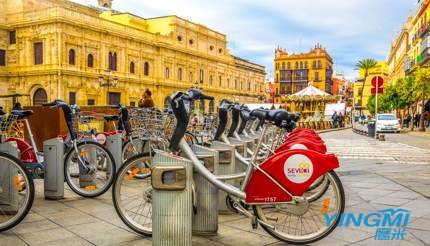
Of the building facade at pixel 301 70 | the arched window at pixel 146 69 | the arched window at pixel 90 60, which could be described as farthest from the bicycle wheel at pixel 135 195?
the building facade at pixel 301 70

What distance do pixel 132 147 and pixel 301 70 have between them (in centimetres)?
10240

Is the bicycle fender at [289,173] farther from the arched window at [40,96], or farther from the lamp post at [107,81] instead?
the arched window at [40,96]

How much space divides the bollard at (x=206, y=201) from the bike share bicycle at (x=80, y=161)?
1.92 metres

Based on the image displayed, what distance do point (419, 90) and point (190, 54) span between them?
37.1 meters

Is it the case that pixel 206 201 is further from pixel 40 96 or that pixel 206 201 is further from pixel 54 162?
pixel 40 96

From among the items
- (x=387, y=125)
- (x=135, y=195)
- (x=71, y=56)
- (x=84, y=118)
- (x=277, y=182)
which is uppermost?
(x=71, y=56)

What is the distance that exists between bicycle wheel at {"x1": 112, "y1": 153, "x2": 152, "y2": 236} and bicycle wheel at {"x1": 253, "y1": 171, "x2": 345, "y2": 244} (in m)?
1.08

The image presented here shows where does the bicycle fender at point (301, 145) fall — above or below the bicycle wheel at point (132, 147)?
above

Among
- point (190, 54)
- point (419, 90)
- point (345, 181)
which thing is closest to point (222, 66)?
point (190, 54)

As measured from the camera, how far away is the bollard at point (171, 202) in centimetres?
299

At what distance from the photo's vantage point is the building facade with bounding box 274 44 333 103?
10500 cm

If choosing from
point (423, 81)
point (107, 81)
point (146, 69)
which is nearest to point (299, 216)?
point (423, 81)

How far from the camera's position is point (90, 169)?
550cm

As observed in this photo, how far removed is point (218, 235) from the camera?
3.74 m
